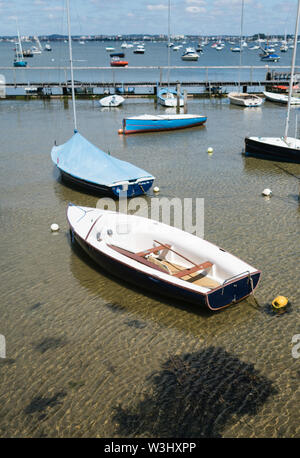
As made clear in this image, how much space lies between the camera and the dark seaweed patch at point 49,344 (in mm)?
9398

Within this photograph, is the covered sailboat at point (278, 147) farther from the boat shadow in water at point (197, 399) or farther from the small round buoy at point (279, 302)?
the boat shadow in water at point (197, 399)

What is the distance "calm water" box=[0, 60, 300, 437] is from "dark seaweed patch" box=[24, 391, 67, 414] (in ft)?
0.07

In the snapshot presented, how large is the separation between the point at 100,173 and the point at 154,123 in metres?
15.0

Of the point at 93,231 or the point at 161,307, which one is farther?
the point at 93,231

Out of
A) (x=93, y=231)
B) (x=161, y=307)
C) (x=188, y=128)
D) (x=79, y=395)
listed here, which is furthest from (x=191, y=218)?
(x=188, y=128)

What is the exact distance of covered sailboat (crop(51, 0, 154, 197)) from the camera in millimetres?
17062

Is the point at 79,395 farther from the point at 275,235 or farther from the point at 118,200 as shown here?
the point at 118,200

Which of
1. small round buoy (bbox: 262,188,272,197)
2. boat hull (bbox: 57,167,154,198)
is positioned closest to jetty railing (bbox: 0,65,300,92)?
small round buoy (bbox: 262,188,272,197)

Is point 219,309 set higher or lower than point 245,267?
lower

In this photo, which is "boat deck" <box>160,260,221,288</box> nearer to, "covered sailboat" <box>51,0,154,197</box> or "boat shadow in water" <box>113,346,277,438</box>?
"boat shadow in water" <box>113,346,277,438</box>

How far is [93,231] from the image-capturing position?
1254 cm

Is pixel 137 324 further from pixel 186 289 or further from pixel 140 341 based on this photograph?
pixel 186 289

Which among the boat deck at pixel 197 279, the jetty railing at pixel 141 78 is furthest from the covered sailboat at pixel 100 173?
the jetty railing at pixel 141 78

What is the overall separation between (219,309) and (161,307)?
5.18 ft
